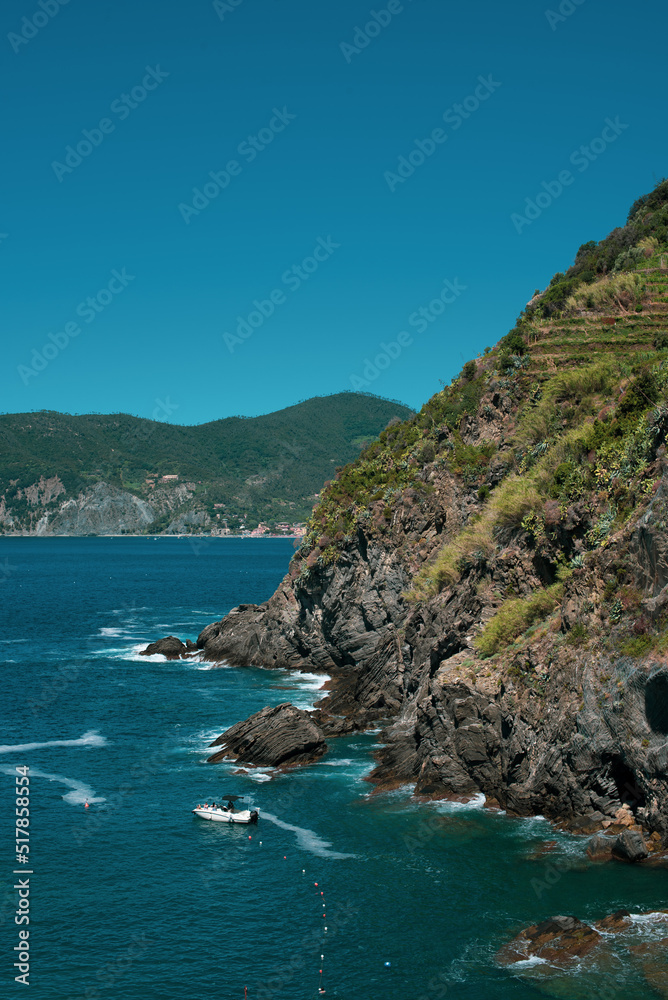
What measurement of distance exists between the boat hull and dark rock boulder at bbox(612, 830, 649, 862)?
1369 centimetres

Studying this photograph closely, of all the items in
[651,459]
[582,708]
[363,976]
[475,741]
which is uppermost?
[651,459]

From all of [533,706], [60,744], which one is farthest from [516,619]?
[60,744]

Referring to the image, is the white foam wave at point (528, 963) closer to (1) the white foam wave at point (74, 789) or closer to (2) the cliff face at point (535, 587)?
(2) the cliff face at point (535, 587)

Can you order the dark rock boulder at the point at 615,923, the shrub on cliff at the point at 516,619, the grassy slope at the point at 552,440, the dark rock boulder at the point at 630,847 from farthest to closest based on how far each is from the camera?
the shrub on cliff at the point at 516,619 < the grassy slope at the point at 552,440 < the dark rock boulder at the point at 630,847 < the dark rock boulder at the point at 615,923

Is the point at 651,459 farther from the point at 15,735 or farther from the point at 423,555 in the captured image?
the point at 15,735

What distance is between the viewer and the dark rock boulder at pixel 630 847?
25688 mm

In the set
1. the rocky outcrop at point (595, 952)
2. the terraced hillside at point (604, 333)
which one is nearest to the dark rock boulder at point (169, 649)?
the terraced hillside at point (604, 333)

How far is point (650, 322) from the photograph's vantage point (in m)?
48.5

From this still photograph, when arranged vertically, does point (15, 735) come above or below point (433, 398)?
below

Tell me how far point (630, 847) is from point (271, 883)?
11690mm

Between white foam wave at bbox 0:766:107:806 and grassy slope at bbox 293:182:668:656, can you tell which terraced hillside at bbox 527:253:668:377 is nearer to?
grassy slope at bbox 293:182:668:656

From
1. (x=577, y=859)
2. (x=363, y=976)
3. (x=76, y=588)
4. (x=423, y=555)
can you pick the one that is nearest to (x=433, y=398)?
(x=423, y=555)

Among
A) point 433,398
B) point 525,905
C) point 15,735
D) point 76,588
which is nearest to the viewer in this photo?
point 525,905

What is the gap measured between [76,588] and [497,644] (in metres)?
113
